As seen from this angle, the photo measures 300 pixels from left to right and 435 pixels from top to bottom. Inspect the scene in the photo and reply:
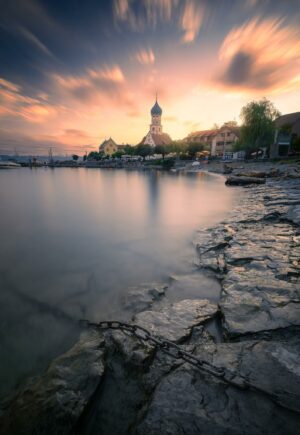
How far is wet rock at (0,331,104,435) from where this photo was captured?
183 cm

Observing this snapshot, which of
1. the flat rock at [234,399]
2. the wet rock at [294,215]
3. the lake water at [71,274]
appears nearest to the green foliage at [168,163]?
the lake water at [71,274]

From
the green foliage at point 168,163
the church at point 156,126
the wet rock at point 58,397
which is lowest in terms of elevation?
the wet rock at point 58,397

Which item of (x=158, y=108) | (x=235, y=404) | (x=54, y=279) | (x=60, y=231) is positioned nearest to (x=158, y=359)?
(x=235, y=404)

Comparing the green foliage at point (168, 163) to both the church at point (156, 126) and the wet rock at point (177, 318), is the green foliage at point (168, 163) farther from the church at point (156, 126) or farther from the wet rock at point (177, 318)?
the wet rock at point (177, 318)

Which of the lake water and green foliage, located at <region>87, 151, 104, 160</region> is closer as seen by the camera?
the lake water

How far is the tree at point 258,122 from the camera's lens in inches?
1950

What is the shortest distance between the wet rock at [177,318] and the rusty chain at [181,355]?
29 cm

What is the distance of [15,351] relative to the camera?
118 inches

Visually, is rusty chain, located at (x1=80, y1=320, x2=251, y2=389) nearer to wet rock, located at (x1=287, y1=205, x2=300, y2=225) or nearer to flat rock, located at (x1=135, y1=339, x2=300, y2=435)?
flat rock, located at (x1=135, y1=339, x2=300, y2=435)

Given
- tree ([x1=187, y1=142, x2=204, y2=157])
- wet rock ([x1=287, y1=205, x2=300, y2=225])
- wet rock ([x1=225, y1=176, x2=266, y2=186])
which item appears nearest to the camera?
wet rock ([x1=287, y1=205, x2=300, y2=225])

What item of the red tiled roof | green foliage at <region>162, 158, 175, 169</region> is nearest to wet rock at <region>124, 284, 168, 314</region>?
green foliage at <region>162, 158, 175, 169</region>

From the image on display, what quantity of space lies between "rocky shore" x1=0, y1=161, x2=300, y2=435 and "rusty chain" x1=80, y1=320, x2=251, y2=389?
0.04 metres

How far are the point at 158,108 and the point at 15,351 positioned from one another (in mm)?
134445

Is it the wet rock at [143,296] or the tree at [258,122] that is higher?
the tree at [258,122]
